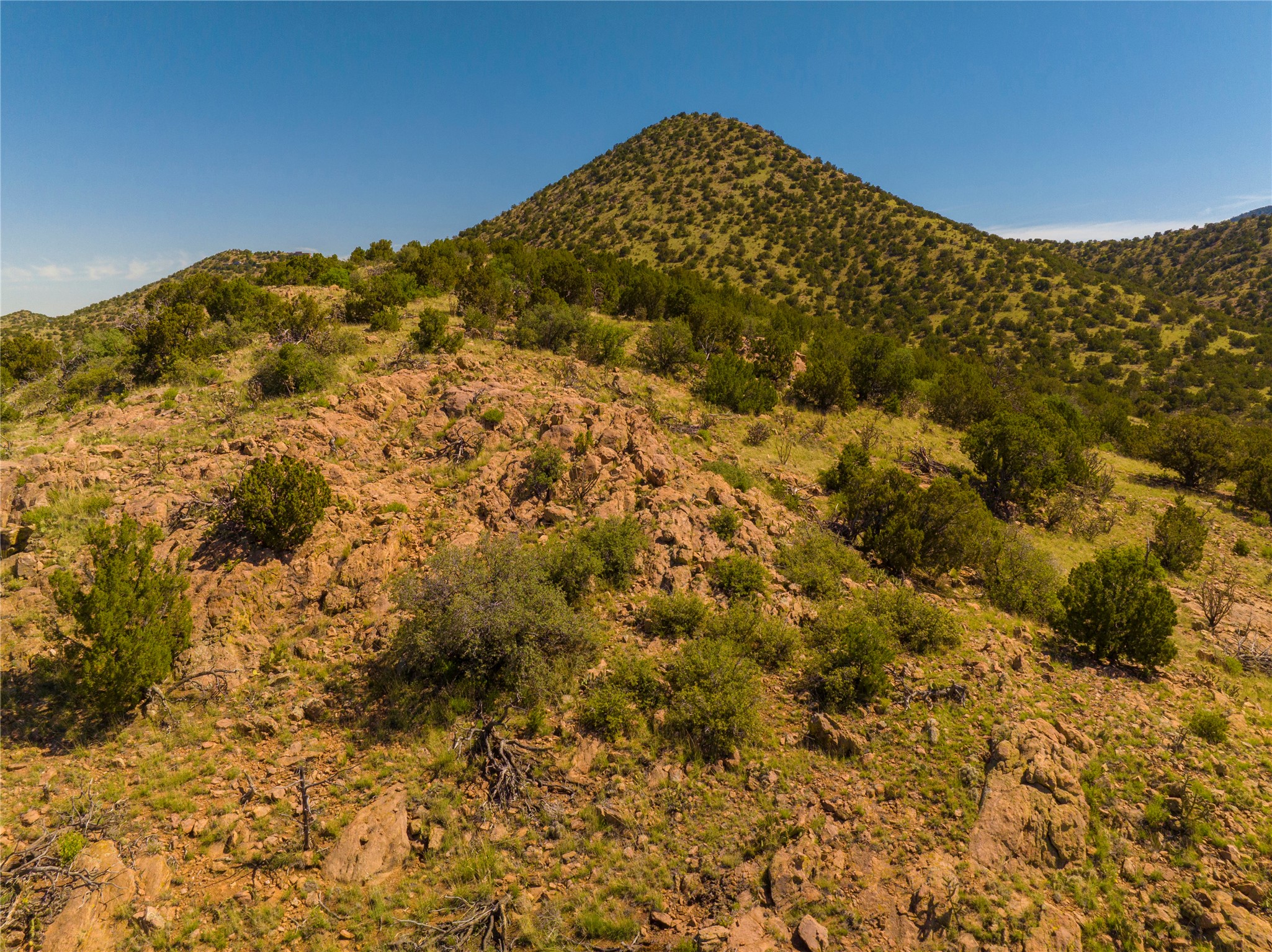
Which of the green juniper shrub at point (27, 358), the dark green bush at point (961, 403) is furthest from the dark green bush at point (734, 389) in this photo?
the green juniper shrub at point (27, 358)

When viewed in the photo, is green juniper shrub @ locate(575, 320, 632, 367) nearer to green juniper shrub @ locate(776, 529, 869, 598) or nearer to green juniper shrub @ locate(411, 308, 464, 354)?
green juniper shrub @ locate(411, 308, 464, 354)

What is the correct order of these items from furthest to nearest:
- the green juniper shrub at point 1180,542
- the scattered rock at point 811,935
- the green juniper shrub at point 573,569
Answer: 1. the green juniper shrub at point 1180,542
2. the green juniper shrub at point 573,569
3. the scattered rock at point 811,935

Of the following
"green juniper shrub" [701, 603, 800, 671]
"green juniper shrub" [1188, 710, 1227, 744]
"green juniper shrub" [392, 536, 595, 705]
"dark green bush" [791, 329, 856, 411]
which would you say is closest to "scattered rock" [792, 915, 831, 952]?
"green juniper shrub" [701, 603, 800, 671]

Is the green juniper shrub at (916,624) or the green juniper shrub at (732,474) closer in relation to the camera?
the green juniper shrub at (916,624)

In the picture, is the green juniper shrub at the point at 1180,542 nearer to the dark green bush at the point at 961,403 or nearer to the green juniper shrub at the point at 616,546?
the dark green bush at the point at 961,403

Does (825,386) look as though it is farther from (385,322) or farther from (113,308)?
(113,308)

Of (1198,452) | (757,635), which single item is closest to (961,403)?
(1198,452)

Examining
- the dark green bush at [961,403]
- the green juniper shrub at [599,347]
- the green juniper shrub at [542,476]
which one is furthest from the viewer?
the dark green bush at [961,403]
